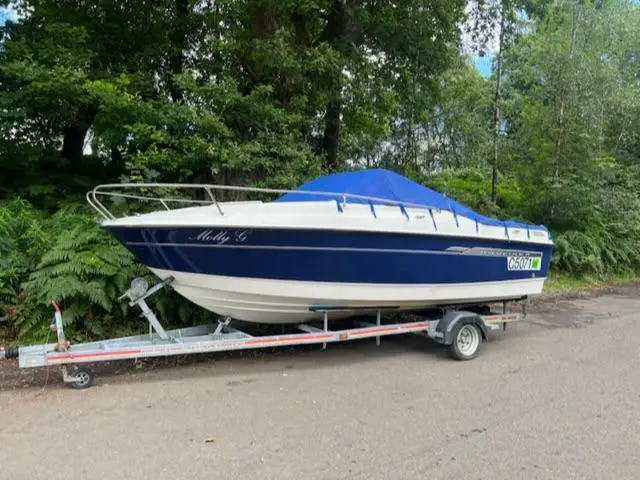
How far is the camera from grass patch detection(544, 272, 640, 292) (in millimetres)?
11375

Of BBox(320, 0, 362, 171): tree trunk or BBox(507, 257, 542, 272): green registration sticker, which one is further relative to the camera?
BBox(320, 0, 362, 171): tree trunk

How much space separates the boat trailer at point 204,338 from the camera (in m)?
4.34

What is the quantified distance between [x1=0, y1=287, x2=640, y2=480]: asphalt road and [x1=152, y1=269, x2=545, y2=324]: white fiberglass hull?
0.56m

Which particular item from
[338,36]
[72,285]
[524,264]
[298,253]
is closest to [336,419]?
[298,253]

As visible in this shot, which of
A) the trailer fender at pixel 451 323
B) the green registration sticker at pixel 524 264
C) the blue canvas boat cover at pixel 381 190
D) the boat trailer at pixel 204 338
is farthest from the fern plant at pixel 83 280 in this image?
the green registration sticker at pixel 524 264

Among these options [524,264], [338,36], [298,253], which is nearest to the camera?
[298,253]

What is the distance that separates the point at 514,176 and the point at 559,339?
311 inches

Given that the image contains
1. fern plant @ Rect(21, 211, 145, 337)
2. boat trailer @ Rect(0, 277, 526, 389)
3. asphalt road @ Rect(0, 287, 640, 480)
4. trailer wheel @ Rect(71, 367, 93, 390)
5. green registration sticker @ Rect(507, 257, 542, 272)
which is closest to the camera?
asphalt road @ Rect(0, 287, 640, 480)

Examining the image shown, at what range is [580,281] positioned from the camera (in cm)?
1220

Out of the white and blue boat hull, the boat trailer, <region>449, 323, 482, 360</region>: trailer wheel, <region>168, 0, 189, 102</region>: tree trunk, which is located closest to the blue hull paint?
the white and blue boat hull

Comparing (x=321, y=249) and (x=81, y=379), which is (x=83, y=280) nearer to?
(x=81, y=379)

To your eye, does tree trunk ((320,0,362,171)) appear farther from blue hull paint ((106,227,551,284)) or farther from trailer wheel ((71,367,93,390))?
trailer wheel ((71,367,93,390))

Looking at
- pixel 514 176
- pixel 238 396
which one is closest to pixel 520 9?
pixel 514 176

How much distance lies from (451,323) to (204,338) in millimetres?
2557
